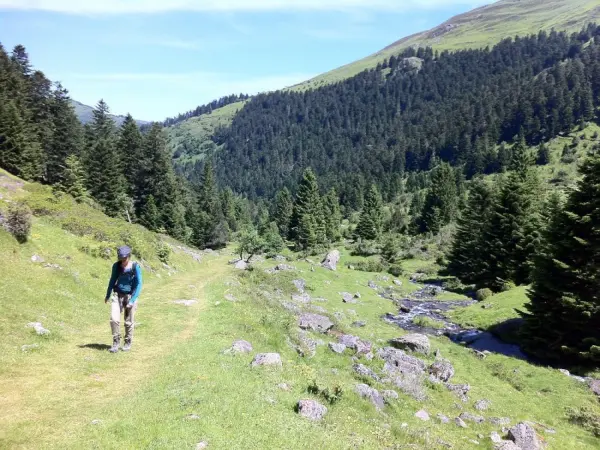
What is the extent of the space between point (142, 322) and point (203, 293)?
10040 millimetres

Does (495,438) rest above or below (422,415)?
below

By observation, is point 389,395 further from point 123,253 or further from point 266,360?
point 123,253

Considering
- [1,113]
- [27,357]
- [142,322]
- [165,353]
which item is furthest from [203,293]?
[1,113]

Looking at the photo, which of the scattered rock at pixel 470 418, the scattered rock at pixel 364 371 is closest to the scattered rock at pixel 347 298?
the scattered rock at pixel 364 371

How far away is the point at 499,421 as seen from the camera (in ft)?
62.6

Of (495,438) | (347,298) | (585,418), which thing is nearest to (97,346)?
(495,438)

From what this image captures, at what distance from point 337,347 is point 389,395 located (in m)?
5.55

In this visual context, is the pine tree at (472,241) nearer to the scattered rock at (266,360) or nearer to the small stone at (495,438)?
the small stone at (495,438)

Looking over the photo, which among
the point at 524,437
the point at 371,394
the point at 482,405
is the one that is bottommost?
the point at 482,405

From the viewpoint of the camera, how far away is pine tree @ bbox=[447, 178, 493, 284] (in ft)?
189

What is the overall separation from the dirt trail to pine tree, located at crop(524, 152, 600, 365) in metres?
26.8

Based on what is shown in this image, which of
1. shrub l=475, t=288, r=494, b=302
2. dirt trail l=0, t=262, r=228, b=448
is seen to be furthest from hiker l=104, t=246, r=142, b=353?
shrub l=475, t=288, r=494, b=302

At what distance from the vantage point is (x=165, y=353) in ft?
52.3

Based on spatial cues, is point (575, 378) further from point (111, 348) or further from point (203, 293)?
point (111, 348)
